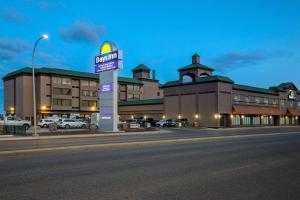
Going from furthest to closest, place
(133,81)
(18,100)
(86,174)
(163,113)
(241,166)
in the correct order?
(133,81)
(18,100)
(163,113)
(241,166)
(86,174)

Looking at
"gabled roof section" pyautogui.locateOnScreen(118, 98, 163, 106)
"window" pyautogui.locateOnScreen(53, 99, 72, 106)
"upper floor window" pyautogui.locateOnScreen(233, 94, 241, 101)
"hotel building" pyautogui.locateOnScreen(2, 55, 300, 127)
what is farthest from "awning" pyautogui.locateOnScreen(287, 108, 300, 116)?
"window" pyautogui.locateOnScreen(53, 99, 72, 106)

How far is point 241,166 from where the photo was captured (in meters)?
11.3

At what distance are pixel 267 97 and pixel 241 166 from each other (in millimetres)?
68772

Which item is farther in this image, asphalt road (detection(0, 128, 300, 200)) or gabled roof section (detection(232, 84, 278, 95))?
gabled roof section (detection(232, 84, 278, 95))

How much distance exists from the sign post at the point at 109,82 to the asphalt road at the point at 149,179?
2652cm

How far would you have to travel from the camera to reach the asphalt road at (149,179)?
703 cm

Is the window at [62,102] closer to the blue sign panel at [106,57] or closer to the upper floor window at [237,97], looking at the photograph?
the blue sign panel at [106,57]

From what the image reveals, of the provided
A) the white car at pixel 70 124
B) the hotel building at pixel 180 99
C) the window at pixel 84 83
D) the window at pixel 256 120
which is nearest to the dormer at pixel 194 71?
the hotel building at pixel 180 99

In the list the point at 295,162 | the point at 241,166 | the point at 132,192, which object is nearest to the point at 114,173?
the point at 132,192

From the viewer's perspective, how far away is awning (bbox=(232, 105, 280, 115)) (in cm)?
6252

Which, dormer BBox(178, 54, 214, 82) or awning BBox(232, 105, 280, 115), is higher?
dormer BBox(178, 54, 214, 82)

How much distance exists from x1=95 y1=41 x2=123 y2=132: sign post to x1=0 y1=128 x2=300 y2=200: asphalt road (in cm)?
2652

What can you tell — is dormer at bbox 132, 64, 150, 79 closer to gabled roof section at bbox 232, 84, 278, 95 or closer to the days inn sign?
gabled roof section at bbox 232, 84, 278, 95

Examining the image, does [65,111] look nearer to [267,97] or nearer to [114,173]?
[267,97]
